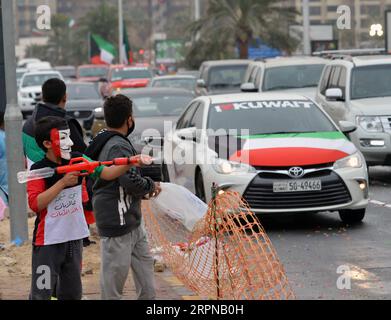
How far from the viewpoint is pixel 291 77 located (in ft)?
79.4

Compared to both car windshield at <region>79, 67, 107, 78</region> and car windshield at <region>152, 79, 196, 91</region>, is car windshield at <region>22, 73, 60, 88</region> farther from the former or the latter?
car windshield at <region>152, 79, 196, 91</region>

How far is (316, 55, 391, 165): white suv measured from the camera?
56.7 ft

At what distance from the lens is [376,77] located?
18656 millimetres

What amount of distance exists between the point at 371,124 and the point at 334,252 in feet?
21.5

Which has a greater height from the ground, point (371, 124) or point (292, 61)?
point (292, 61)

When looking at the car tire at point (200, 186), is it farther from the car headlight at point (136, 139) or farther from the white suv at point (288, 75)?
the white suv at point (288, 75)

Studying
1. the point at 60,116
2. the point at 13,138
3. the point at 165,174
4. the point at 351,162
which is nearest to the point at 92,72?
the point at 165,174

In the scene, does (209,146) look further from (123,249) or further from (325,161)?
(123,249)

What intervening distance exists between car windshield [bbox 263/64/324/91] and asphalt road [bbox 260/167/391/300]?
28.7ft

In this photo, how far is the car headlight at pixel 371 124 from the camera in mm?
17312

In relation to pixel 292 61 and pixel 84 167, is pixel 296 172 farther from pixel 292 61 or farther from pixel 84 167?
pixel 292 61

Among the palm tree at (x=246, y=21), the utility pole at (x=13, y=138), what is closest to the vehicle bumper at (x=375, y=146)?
the utility pole at (x=13, y=138)

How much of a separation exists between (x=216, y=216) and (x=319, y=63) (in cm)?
1698

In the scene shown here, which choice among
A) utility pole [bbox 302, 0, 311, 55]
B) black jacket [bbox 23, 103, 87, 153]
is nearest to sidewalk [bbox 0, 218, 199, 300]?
black jacket [bbox 23, 103, 87, 153]
